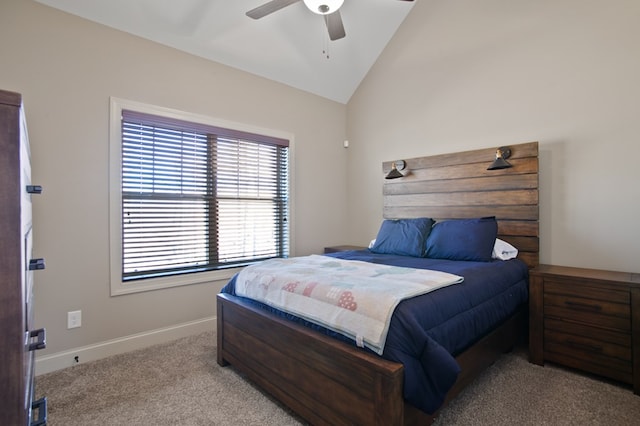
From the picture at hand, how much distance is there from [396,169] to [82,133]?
9.84ft

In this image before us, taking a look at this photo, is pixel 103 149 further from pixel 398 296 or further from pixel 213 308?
pixel 398 296

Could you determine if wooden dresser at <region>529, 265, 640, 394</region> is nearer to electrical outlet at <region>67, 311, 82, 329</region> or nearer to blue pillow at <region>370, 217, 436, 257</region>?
blue pillow at <region>370, 217, 436, 257</region>

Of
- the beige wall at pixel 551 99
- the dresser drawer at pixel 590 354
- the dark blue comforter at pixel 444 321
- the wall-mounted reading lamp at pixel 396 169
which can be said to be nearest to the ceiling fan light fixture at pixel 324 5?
the beige wall at pixel 551 99

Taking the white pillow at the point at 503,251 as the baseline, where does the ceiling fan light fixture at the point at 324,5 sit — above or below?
above

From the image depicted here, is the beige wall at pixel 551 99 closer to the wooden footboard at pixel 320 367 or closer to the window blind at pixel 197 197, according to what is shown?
the wooden footboard at pixel 320 367

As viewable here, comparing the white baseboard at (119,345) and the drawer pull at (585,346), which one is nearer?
the drawer pull at (585,346)

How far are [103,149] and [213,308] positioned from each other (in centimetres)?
174

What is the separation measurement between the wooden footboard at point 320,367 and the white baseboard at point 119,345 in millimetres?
784

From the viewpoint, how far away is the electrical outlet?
7.94 ft

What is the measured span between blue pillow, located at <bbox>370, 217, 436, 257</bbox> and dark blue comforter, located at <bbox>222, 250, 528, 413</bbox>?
17.9 inches

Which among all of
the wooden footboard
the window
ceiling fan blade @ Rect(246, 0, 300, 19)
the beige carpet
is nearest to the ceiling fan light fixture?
ceiling fan blade @ Rect(246, 0, 300, 19)

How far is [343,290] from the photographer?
1.64 meters

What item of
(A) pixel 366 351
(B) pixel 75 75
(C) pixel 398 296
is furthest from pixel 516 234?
(B) pixel 75 75

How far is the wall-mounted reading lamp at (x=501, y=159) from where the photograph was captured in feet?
9.05
